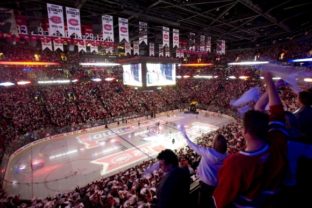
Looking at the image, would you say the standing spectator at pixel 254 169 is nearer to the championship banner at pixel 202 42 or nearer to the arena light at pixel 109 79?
the championship banner at pixel 202 42

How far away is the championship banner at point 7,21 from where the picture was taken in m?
11.0

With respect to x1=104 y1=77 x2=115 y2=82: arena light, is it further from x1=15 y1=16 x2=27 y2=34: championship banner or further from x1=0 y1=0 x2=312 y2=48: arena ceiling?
x1=15 y1=16 x2=27 y2=34: championship banner

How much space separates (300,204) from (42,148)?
837 inches

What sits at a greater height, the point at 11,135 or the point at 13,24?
the point at 13,24

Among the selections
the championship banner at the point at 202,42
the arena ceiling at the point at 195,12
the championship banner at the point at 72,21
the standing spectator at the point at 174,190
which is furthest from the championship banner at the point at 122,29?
the standing spectator at the point at 174,190

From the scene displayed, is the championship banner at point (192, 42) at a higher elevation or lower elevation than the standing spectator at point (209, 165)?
higher

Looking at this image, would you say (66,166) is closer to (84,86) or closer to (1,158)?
(1,158)

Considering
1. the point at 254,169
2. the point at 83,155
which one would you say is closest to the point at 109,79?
the point at 83,155

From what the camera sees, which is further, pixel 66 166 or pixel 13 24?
pixel 66 166

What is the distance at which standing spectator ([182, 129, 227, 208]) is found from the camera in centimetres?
319

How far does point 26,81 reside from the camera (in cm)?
2680

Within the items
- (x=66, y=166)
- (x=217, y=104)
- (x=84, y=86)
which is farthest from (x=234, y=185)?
(x=217, y=104)

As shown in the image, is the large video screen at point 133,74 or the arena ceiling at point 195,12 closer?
the arena ceiling at point 195,12

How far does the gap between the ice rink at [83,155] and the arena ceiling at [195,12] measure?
838cm
